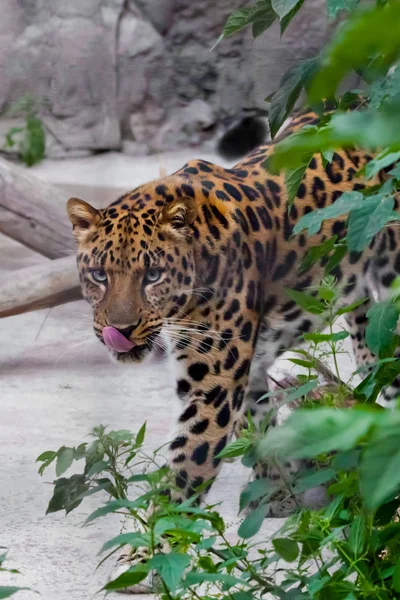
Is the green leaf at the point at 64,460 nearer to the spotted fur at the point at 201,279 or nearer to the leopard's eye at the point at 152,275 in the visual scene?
the spotted fur at the point at 201,279

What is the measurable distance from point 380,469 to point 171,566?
0.74 m

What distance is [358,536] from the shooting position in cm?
127

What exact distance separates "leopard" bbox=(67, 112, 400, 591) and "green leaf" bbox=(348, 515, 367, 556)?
974 millimetres

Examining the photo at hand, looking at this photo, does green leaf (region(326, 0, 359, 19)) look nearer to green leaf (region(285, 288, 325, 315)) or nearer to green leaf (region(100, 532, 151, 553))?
green leaf (region(285, 288, 325, 315))

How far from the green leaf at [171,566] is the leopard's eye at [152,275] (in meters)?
1.17

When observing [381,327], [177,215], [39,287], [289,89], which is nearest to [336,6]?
[289,89]

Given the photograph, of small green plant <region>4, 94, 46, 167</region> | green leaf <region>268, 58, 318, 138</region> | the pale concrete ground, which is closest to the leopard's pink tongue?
the pale concrete ground

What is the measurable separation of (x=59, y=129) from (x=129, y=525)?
4.18 metres

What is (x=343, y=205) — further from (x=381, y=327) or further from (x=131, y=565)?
(x=131, y=565)

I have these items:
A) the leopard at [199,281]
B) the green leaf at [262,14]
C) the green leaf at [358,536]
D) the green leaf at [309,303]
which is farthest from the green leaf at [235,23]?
the leopard at [199,281]

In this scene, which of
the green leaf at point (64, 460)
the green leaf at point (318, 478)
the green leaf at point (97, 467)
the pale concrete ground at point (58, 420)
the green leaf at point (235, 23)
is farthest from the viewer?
the pale concrete ground at point (58, 420)

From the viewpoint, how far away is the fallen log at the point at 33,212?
377 centimetres

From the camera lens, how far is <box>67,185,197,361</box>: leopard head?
7.44 feet

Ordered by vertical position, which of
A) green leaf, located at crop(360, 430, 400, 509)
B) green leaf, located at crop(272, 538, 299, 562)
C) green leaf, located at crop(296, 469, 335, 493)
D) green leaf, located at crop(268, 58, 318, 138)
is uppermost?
green leaf, located at crop(360, 430, 400, 509)
